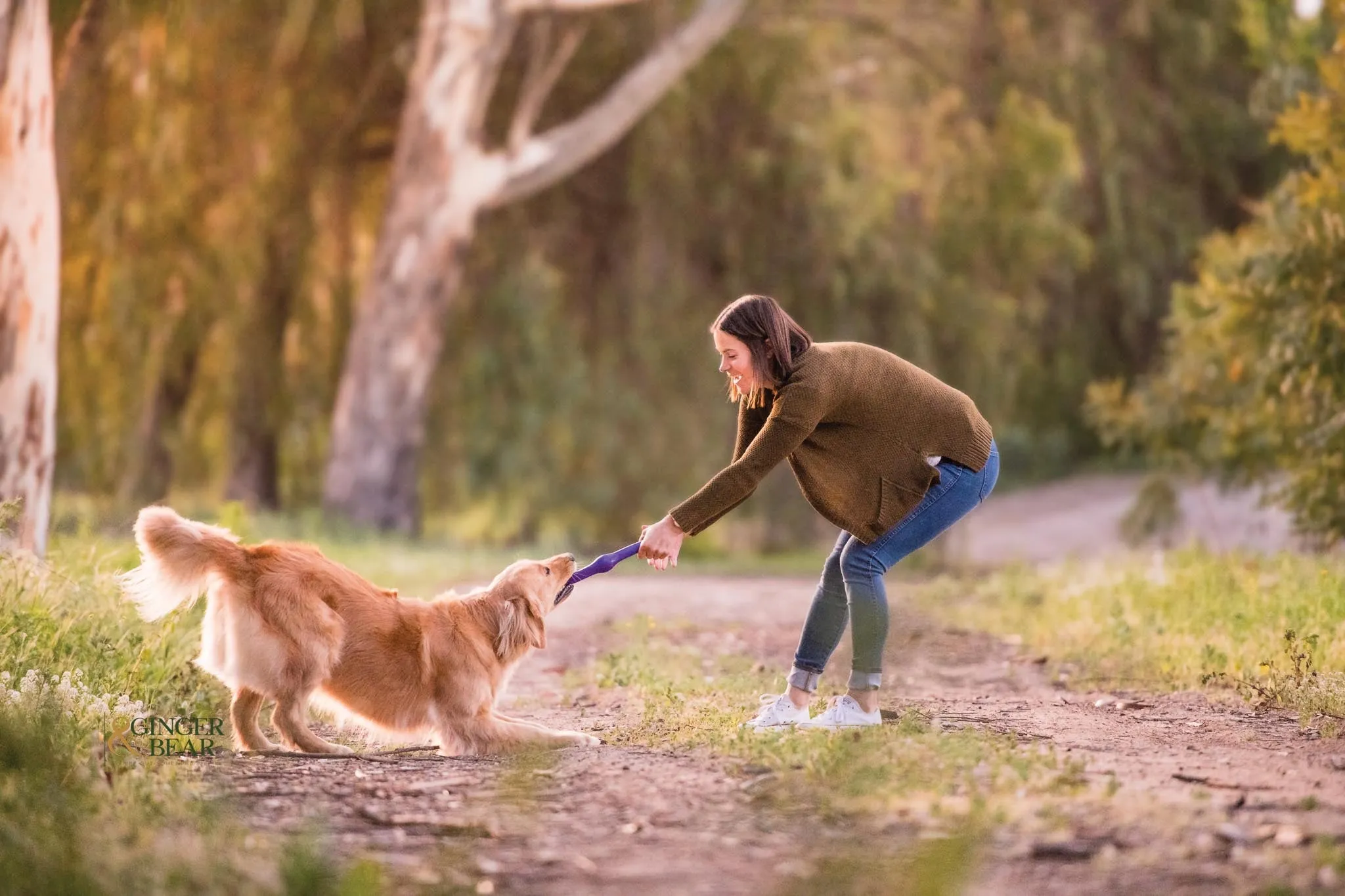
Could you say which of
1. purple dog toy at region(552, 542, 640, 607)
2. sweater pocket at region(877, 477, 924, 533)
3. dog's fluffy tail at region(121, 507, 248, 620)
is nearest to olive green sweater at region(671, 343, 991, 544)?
sweater pocket at region(877, 477, 924, 533)

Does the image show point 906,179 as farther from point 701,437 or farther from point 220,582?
point 220,582

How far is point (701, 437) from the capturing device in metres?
19.2

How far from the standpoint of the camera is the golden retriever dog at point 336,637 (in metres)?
5.85

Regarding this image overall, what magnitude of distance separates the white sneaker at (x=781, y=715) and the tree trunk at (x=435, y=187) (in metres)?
11.5

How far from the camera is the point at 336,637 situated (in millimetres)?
5965

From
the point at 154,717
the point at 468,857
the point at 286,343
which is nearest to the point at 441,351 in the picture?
the point at 286,343

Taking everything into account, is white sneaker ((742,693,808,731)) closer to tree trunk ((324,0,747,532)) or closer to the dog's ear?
the dog's ear

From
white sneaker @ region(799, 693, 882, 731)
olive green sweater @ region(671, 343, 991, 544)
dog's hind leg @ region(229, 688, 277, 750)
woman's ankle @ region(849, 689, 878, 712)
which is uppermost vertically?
olive green sweater @ region(671, 343, 991, 544)

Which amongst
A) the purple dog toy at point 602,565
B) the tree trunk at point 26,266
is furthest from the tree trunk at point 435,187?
the purple dog toy at point 602,565

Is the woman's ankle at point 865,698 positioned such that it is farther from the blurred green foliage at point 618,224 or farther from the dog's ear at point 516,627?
the blurred green foliage at point 618,224

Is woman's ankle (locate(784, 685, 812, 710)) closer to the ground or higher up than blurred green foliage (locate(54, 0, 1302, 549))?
closer to the ground

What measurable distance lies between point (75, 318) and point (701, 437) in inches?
284

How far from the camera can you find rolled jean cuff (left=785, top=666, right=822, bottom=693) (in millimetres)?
6398

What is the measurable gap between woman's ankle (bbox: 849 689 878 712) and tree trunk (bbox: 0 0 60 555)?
4667 mm
